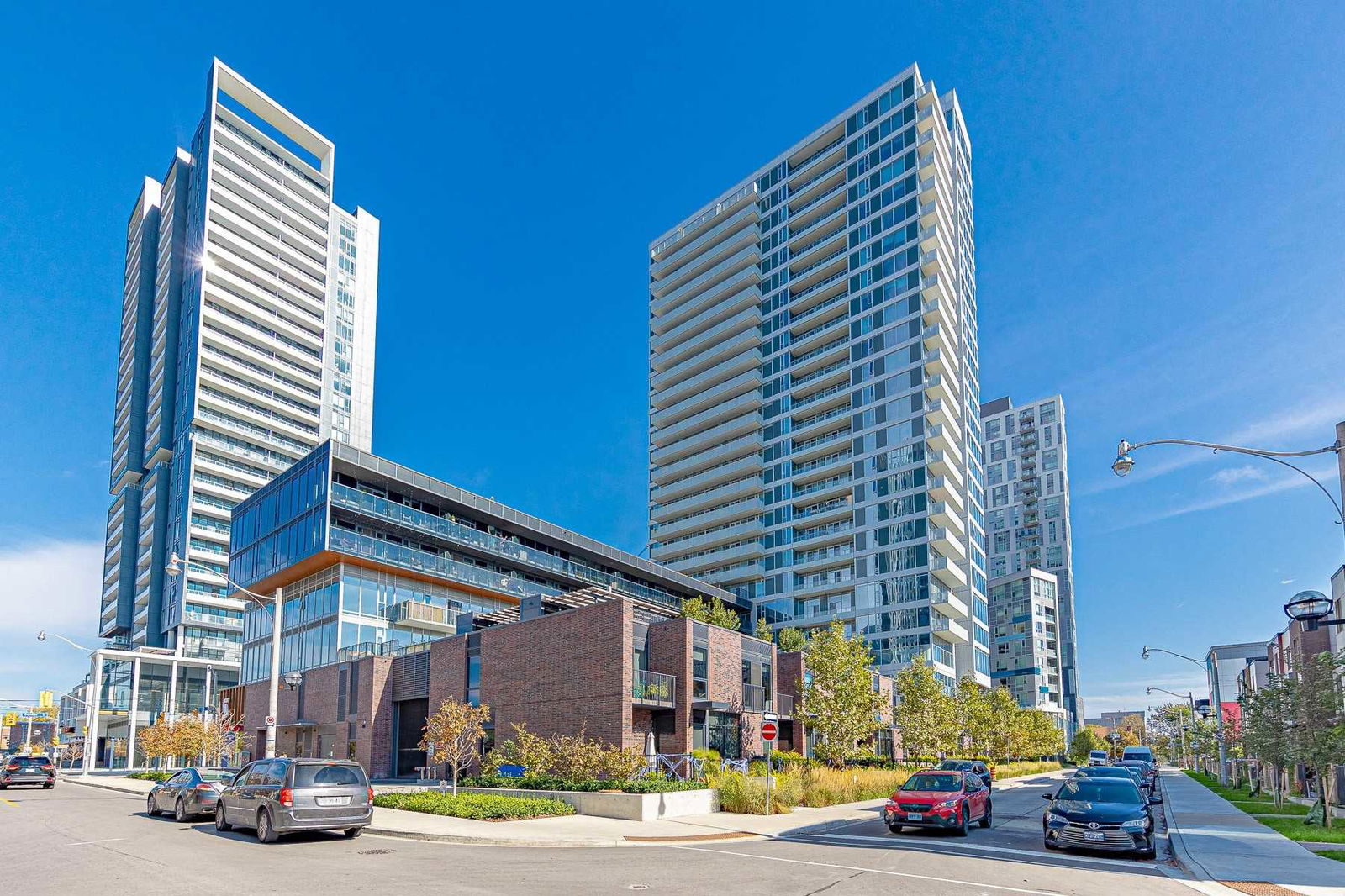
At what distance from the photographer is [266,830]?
709 inches

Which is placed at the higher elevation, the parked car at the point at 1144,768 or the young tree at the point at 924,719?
the young tree at the point at 924,719

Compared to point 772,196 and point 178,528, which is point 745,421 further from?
point 178,528

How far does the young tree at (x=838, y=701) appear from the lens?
125ft

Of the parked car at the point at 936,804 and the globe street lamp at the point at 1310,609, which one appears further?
the parked car at the point at 936,804

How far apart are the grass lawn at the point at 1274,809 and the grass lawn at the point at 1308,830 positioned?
120 inches

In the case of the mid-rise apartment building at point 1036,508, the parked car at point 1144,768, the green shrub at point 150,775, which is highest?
the mid-rise apartment building at point 1036,508

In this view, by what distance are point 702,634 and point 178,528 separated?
82.4 metres

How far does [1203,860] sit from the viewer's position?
17.1m

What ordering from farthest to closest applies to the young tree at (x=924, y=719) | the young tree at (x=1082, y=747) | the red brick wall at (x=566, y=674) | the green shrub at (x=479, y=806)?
the young tree at (x=1082, y=747) < the young tree at (x=924, y=719) < the red brick wall at (x=566, y=674) < the green shrub at (x=479, y=806)

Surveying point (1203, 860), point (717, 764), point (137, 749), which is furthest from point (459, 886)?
point (137, 749)

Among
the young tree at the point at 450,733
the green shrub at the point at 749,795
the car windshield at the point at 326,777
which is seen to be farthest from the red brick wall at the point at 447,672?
the car windshield at the point at 326,777

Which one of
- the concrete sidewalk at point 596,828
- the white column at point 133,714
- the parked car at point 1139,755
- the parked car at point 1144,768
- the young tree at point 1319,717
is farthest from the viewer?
the white column at point 133,714

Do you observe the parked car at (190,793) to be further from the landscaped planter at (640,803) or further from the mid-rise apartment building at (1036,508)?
the mid-rise apartment building at (1036,508)

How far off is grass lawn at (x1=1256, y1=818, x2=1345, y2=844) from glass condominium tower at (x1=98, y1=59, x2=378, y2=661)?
89772 mm
